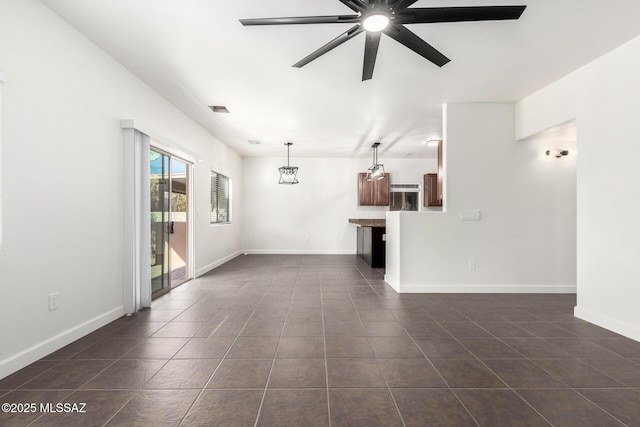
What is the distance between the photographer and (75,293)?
260cm

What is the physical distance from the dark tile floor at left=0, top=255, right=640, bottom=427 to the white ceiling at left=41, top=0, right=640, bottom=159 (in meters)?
2.63

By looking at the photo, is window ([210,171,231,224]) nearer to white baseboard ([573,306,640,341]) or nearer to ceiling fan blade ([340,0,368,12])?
ceiling fan blade ([340,0,368,12])

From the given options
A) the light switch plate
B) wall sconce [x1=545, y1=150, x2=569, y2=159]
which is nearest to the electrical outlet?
the light switch plate

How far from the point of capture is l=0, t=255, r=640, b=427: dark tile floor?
162 centimetres

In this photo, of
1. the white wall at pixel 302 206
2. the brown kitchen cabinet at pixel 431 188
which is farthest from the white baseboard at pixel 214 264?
the brown kitchen cabinet at pixel 431 188

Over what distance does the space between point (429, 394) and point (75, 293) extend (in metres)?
2.92

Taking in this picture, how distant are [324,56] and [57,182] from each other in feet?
8.40

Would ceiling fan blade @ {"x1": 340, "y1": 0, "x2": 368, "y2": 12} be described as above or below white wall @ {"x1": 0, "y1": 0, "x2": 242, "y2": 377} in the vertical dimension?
above

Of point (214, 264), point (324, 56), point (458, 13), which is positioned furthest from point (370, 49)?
point (214, 264)

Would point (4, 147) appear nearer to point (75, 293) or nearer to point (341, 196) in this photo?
point (75, 293)

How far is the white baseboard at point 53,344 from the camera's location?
2027 mm

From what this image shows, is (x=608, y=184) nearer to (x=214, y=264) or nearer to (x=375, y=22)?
(x=375, y=22)

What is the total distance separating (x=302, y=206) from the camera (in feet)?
27.2

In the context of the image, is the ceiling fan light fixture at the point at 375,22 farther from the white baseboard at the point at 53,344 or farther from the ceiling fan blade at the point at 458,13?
the white baseboard at the point at 53,344
